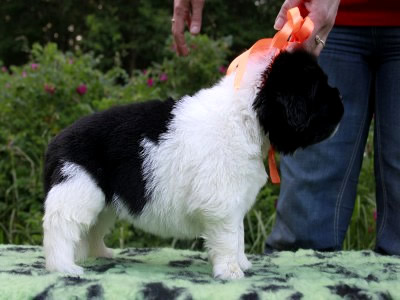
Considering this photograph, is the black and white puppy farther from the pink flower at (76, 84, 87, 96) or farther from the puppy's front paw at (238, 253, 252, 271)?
the pink flower at (76, 84, 87, 96)

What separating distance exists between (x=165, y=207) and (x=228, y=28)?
11429 mm

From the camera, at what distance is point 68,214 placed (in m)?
2.33

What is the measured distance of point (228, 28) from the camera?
13.4 m

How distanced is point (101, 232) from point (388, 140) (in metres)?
1.81

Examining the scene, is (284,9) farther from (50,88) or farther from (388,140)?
(50,88)

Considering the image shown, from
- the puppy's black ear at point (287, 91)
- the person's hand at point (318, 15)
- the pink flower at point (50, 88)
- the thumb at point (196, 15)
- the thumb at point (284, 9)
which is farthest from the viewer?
the pink flower at point (50, 88)

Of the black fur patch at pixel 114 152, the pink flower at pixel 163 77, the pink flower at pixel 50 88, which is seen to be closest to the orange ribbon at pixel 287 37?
the black fur patch at pixel 114 152

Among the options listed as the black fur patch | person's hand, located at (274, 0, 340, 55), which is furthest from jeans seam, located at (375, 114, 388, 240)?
the black fur patch

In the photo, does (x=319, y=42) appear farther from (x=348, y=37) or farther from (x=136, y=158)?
(x=136, y=158)

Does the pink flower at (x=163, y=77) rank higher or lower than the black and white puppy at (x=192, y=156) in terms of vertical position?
higher

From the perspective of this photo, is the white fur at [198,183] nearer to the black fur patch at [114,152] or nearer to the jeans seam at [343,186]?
the black fur patch at [114,152]

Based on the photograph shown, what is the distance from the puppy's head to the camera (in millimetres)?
2320

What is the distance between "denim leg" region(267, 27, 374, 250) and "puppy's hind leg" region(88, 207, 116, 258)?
1.22 meters

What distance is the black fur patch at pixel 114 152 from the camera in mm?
2410
